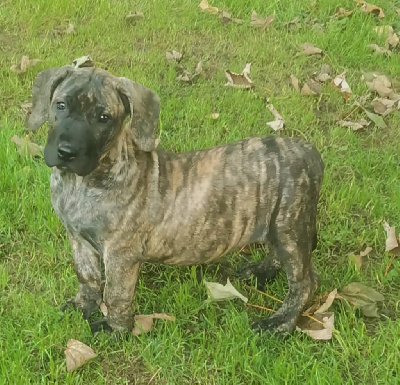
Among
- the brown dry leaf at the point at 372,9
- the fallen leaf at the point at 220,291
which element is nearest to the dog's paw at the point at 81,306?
the fallen leaf at the point at 220,291

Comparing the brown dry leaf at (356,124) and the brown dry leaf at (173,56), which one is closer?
the brown dry leaf at (356,124)

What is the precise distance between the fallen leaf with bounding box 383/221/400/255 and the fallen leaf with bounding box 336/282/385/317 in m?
0.45

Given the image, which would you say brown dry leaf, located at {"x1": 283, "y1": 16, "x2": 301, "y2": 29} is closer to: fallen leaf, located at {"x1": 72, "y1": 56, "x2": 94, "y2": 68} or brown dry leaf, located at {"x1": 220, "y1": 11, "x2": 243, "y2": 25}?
brown dry leaf, located at {"x1": 220, "y1": 11, "x2": 243, "y2": 25}

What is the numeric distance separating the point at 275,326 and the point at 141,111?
59.1 inches

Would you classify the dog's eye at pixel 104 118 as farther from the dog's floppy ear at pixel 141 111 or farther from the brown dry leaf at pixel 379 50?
the brown dry leaf at pixel 379 50

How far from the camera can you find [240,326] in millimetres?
3660

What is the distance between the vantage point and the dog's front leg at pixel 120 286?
3406 millimetres

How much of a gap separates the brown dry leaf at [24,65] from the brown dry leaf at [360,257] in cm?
341

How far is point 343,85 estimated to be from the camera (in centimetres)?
582

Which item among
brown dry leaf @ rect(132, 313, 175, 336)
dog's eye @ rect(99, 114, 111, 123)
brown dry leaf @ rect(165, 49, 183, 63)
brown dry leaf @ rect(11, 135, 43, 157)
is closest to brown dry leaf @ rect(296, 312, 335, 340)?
brown dry leaf @ rect(132, 313, 175, 336)

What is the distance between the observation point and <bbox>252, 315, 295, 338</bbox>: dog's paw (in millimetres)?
3648

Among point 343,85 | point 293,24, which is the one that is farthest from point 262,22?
point 343,85

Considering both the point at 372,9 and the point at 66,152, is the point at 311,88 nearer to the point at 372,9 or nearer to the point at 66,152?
the point at 372,9

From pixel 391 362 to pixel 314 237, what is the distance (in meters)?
0.84
